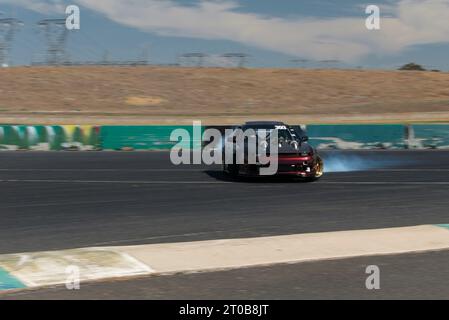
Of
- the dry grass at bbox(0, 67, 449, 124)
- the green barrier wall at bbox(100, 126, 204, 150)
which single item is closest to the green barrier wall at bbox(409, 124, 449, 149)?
the green barrier wall at bbox(100, 126, 204, 150)

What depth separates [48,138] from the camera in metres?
25.2

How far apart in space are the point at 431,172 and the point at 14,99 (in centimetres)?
5138

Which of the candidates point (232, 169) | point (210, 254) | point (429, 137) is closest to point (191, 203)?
point (232, 169)

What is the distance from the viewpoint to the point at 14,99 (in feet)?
200

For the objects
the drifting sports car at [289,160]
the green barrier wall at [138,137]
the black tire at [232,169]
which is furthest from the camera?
the green barrier wall at [138,137]

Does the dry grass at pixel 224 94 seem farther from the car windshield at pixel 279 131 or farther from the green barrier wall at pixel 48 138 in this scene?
the car windshield at pixel 279 131

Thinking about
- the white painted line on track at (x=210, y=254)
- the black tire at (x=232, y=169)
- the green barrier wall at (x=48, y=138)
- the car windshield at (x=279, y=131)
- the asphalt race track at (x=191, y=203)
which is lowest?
the white painted line on track at (x=210, y=254)

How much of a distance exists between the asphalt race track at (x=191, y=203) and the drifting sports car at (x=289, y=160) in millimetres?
290

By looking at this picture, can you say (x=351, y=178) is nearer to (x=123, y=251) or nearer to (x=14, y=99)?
(x=123, y=251)

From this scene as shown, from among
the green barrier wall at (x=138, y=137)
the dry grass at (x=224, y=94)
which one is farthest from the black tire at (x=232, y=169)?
the dry grass at (x=224, y=94)

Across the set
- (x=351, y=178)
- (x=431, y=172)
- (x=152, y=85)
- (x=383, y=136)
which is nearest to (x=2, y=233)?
(x=351, y=178)

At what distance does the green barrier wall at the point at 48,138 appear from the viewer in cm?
2500

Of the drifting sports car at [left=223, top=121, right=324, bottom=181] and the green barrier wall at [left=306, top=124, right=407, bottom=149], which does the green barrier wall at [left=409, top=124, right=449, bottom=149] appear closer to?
the green barrier wall at [left=306, top=124, right=407, bottom=149]

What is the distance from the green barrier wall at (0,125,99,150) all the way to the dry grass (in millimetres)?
22587
